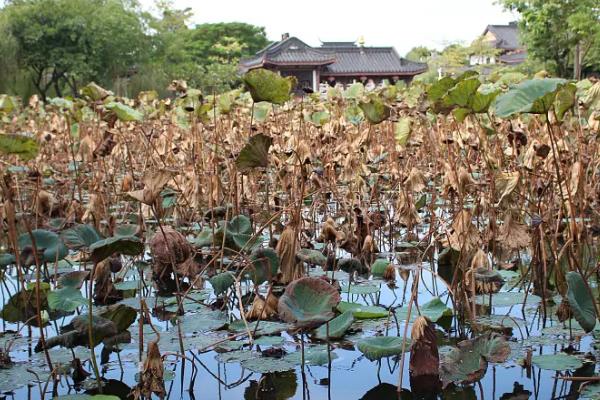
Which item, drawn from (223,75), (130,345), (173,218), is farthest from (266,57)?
(130,345)

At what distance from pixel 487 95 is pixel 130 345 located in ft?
3.59

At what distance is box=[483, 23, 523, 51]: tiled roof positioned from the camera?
3800cm

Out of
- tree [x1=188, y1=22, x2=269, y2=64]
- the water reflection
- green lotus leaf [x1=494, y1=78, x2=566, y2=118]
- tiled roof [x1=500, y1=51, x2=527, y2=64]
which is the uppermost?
tree [x1=188, y1=22, x2=269, y2=64]

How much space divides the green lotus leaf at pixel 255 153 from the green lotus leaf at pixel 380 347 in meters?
0.60

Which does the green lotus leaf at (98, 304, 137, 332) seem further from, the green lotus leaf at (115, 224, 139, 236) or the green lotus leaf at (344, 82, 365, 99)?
the green lotus leaf at (344, 82, 365, 99)

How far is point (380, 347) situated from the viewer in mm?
1393

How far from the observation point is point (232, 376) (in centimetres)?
150

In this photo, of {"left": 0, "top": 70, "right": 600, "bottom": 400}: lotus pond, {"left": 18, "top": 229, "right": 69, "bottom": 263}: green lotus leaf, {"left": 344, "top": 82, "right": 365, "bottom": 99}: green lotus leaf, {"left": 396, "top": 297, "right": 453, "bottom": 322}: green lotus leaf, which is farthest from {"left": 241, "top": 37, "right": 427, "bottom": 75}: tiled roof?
{"left": 396, "top": 297, "right": 453, "bottom": 322}: green lotus leaf

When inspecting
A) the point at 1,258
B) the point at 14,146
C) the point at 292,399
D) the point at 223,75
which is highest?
the point at 223,75

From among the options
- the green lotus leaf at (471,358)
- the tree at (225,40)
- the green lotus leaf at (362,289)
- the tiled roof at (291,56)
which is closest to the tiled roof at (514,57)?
the tiled roof at (291,56)

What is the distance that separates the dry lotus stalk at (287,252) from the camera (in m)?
1.93

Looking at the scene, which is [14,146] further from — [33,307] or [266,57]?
[266,57]

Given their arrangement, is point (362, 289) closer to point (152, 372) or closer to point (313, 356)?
point (313, 356)

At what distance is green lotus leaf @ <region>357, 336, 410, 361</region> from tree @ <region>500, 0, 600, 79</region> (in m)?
15.7
